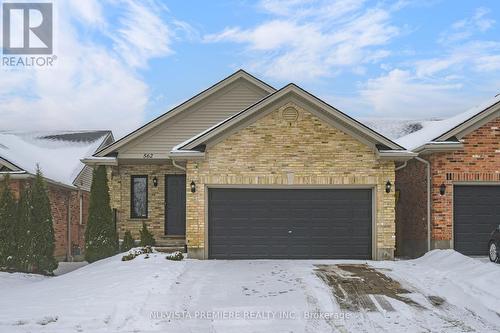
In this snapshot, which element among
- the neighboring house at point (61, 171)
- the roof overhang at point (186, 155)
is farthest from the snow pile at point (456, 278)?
the neighboring house at point (61, 171)

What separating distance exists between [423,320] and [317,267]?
520 centimetres

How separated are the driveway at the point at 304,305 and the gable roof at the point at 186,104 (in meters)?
7.34

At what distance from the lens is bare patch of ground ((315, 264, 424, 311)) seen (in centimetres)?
995

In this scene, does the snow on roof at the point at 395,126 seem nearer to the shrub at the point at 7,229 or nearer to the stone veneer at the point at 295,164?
the stone veneer at the point at 295,164

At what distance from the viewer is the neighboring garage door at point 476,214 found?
653 inches

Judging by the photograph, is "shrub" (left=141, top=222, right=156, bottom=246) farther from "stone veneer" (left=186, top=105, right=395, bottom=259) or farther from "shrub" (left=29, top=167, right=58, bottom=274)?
"stone veneer" (left=186, top=105, right=395, bottom=259)

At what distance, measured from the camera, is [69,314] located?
29.8 feet

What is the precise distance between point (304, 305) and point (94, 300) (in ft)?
13.1

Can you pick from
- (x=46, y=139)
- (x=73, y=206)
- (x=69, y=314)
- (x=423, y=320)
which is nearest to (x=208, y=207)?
(x=69, y=314)

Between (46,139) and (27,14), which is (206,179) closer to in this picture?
(27,14)

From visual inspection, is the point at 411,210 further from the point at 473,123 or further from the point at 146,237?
the point at 146,237

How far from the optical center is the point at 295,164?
52.1 ft

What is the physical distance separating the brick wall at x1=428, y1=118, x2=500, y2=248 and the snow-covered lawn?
2.37 m

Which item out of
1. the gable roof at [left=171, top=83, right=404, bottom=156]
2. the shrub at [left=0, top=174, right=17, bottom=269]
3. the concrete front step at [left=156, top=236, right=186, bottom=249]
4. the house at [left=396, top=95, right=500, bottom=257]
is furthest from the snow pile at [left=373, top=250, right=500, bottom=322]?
the shrub at [left=0, top=174, right=17, bottom=269]
